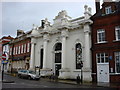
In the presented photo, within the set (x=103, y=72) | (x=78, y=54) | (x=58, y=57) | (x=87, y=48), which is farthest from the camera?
(x=58, y=57)

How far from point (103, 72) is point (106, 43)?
4.08 metres

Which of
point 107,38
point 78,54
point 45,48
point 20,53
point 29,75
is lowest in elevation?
point 29,75

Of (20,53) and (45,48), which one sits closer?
(45,48)

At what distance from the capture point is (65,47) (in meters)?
26.3

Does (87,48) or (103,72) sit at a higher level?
(87,48)

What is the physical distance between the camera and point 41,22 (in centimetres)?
3712

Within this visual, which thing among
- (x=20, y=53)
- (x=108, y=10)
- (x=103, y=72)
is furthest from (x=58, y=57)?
(x=20, y=53)

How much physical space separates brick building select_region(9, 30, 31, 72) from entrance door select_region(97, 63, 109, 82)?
1818 centimetres

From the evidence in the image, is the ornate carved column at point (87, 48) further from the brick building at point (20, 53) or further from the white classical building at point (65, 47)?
the brick building at point (20, 53)

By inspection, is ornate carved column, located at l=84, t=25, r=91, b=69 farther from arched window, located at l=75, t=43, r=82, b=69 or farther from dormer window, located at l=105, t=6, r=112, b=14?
dormer window, located at l=105, t=6, r=112, b=14

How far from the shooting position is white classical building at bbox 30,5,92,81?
23.4m

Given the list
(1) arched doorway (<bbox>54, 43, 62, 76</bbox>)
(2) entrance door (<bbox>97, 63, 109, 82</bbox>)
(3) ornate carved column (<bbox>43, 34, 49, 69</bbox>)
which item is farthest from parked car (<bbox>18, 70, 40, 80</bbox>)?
(2) entrance door (<bbox>97, 63, 109, 82</bbox>)

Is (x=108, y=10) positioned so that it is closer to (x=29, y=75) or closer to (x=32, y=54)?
(x=29, y=75)

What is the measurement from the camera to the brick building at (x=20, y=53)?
3559 cm
